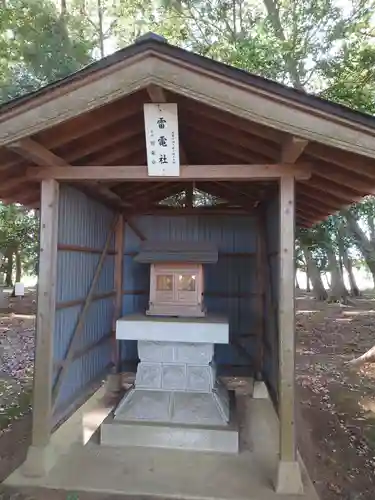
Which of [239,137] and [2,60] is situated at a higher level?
[2,60]

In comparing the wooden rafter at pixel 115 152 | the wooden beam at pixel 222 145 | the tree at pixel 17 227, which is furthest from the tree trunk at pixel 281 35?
the tree at pixel 17 227

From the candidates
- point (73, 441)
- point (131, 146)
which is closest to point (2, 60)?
point (131, 146)

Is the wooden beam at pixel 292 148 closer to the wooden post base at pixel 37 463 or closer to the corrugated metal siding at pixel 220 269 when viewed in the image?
the corrugated metal siding at pixel 220 269

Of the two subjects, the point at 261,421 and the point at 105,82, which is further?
the point at 261,421

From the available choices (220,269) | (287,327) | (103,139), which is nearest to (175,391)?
(287,327)

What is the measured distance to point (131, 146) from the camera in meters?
4.15

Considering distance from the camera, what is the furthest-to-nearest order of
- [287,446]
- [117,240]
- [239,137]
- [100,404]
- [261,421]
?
[117,240] → [100,404] → [261,421] → [239,137] → [287,446]

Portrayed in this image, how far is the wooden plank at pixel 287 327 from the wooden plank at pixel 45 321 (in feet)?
6.28

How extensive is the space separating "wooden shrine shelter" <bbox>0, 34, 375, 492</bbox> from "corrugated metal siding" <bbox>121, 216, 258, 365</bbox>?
0.05 feet

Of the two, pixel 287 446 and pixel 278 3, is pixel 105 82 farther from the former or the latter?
pixel 278 3

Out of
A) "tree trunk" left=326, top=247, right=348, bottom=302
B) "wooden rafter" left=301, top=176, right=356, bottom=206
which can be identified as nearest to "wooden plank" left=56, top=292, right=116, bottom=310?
"wooden rafter" left=301, top=176, right=356, bottom=206

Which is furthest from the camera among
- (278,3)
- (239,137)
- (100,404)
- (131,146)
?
(278,3)

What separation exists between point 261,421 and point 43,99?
4.04m

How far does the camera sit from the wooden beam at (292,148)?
3027 millimetres
